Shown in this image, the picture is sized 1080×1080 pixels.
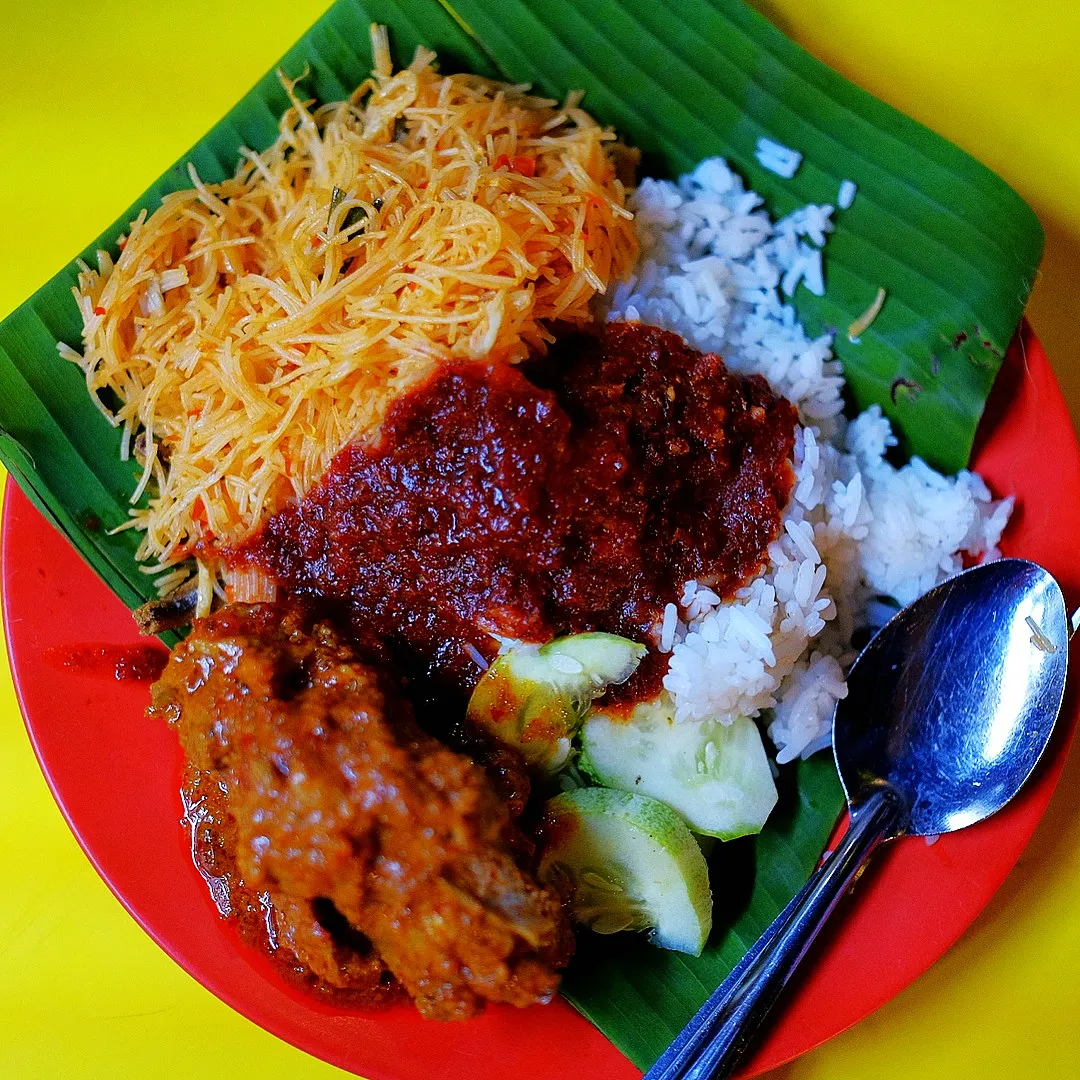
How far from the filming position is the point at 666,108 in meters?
2.79

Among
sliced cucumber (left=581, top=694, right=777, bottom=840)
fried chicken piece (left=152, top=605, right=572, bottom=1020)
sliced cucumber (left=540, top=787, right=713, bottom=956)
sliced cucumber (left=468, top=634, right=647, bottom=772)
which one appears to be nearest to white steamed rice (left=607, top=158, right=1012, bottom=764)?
sliced cucumber (left=581, top=694, right=777, bottom=840)

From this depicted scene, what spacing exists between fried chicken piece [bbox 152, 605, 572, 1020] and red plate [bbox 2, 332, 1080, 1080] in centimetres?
34

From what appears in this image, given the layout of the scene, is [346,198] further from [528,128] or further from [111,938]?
[111,938]

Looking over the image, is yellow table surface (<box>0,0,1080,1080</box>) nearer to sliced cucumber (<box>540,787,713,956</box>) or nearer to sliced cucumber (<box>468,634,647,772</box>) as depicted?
sliced cucumber (<box>540,787,713,956</box>)

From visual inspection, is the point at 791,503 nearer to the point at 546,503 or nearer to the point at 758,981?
the point at 546,503

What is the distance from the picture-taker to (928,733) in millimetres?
2553

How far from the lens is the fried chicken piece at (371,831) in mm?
2021

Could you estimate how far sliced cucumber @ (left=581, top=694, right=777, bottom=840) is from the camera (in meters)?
2.49

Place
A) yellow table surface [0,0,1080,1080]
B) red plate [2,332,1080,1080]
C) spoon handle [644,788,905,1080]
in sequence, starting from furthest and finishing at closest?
yellow table surface [0,0,1080,1080]
red plate [2,332,1080,1080]
spoon handle [644,788,905,1080]

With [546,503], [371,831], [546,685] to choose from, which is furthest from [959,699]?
[371,831]

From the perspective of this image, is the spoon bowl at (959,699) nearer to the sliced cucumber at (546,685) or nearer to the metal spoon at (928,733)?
the metal spoon at (928,733)

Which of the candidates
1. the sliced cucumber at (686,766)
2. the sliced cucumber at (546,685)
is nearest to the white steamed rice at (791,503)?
the sliced cucumber at (686,766)

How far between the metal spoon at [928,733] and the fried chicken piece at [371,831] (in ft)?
1.78

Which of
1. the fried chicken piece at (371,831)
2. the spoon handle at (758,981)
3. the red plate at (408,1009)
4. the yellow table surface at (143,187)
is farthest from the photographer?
the yellow table surface at (143,187)
